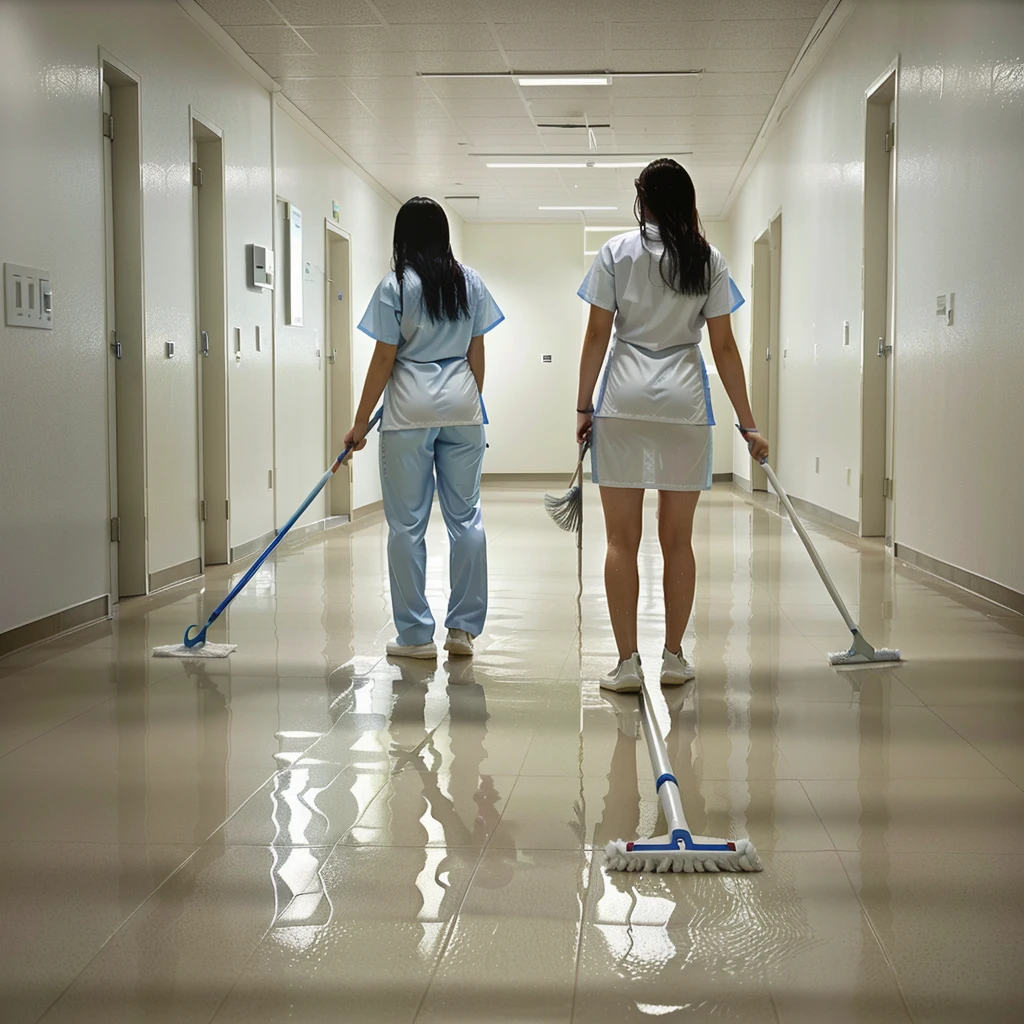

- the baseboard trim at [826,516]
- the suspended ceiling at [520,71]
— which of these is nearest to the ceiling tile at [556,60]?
the suspended ceiling at [520,71]

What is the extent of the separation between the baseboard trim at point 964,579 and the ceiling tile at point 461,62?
147 inches

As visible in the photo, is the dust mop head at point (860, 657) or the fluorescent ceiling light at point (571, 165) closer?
the dust mop head at point (860, 657)

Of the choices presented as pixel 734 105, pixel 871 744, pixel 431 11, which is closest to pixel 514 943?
pixel 871 744

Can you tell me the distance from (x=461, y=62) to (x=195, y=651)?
191 inches

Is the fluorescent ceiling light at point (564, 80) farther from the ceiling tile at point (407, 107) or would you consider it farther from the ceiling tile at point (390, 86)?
the ceiling tile at point (407, 107)

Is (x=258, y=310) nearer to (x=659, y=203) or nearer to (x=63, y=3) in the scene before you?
(x=63, y=3)

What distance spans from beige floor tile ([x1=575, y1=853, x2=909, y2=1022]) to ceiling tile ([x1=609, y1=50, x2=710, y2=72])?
244 inches

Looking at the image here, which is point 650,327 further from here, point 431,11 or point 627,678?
point 431,11

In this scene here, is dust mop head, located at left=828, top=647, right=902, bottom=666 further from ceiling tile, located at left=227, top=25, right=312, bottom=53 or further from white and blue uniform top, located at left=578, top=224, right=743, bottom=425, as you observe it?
ceiling tile, located at left=227, top=25, right=312, bottom=53

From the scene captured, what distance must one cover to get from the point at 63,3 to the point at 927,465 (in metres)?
4.12

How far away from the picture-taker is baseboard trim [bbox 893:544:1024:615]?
15.3 feet

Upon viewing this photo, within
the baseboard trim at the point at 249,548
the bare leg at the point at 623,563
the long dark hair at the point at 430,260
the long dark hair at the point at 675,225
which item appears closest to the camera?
the long dark hair at the point at 675,225

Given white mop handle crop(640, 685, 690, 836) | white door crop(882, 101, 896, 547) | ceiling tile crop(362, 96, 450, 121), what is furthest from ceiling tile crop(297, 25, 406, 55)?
white mop handle crop(640, 685, 690, 836)

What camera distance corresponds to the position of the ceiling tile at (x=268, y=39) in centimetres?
686
